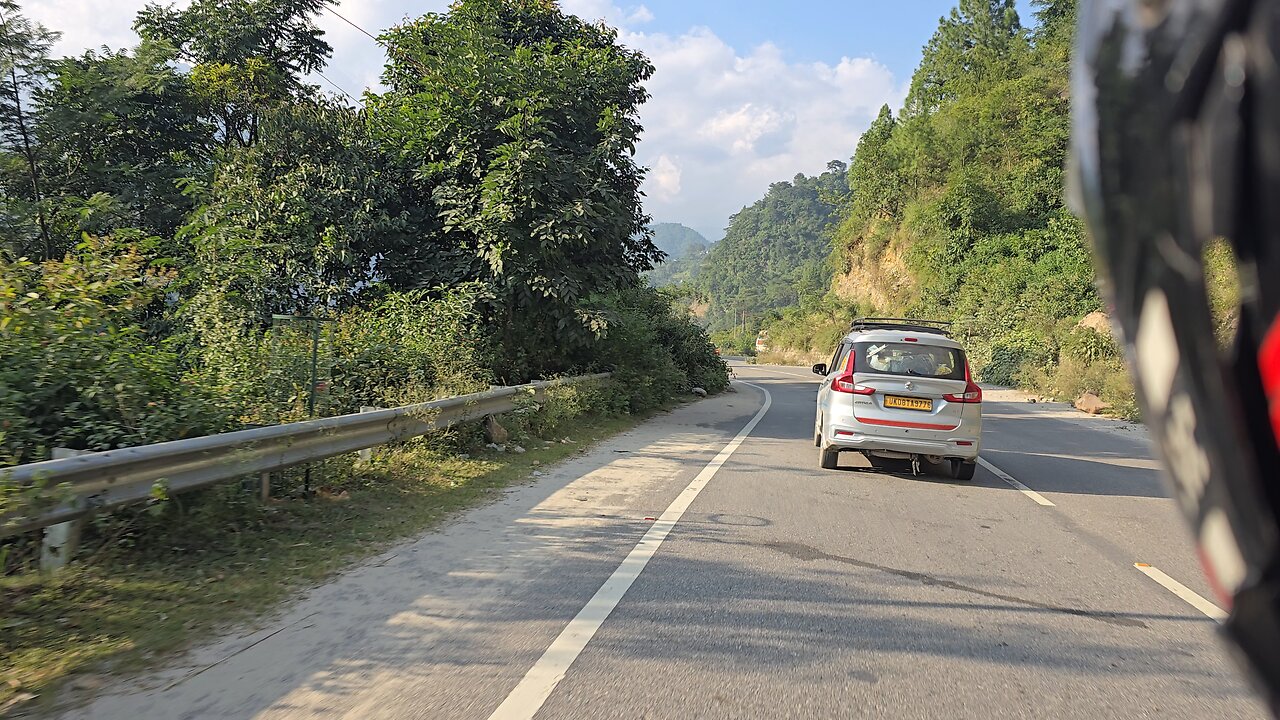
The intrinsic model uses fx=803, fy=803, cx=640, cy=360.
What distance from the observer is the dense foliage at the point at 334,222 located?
7.10 meters

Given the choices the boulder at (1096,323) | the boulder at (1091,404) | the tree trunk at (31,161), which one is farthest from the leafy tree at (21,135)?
the boulder at (1096,323)

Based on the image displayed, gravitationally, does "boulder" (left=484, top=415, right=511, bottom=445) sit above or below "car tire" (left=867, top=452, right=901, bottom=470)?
above

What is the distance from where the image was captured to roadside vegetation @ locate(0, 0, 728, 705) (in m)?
5.20

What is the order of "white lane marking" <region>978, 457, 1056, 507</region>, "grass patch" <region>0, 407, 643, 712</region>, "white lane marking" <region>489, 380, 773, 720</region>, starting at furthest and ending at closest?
"white lane marking" <region>978, 457, 1056, 507</region>
"grass patch" <region>0, 407, 643, 712</region>
"white lane marking" <region>489, 380, 773, 720</region>

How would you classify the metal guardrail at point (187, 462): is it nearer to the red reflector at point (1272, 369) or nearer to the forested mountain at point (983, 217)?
the red reflector at point (1272, 369)

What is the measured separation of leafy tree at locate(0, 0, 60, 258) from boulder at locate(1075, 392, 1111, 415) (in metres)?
23.8

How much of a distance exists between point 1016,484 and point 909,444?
1.51 m

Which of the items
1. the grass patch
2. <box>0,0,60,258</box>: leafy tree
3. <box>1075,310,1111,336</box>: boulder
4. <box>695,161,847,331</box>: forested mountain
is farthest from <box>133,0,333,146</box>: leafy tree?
<box>695,161,847,331</box>: forested mountain

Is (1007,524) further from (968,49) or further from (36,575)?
(968,49)

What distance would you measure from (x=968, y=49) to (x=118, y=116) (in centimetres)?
6354

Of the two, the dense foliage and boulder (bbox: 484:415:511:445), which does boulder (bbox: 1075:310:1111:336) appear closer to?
the dense foliage

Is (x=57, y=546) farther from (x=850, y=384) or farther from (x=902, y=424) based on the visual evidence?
(x=902, y=424)

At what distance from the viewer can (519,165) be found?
12.2m

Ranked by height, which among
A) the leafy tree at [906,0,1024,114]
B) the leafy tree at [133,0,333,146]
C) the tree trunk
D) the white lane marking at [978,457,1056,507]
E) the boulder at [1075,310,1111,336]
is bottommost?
the white lane marking at [978,457,1056,507]
